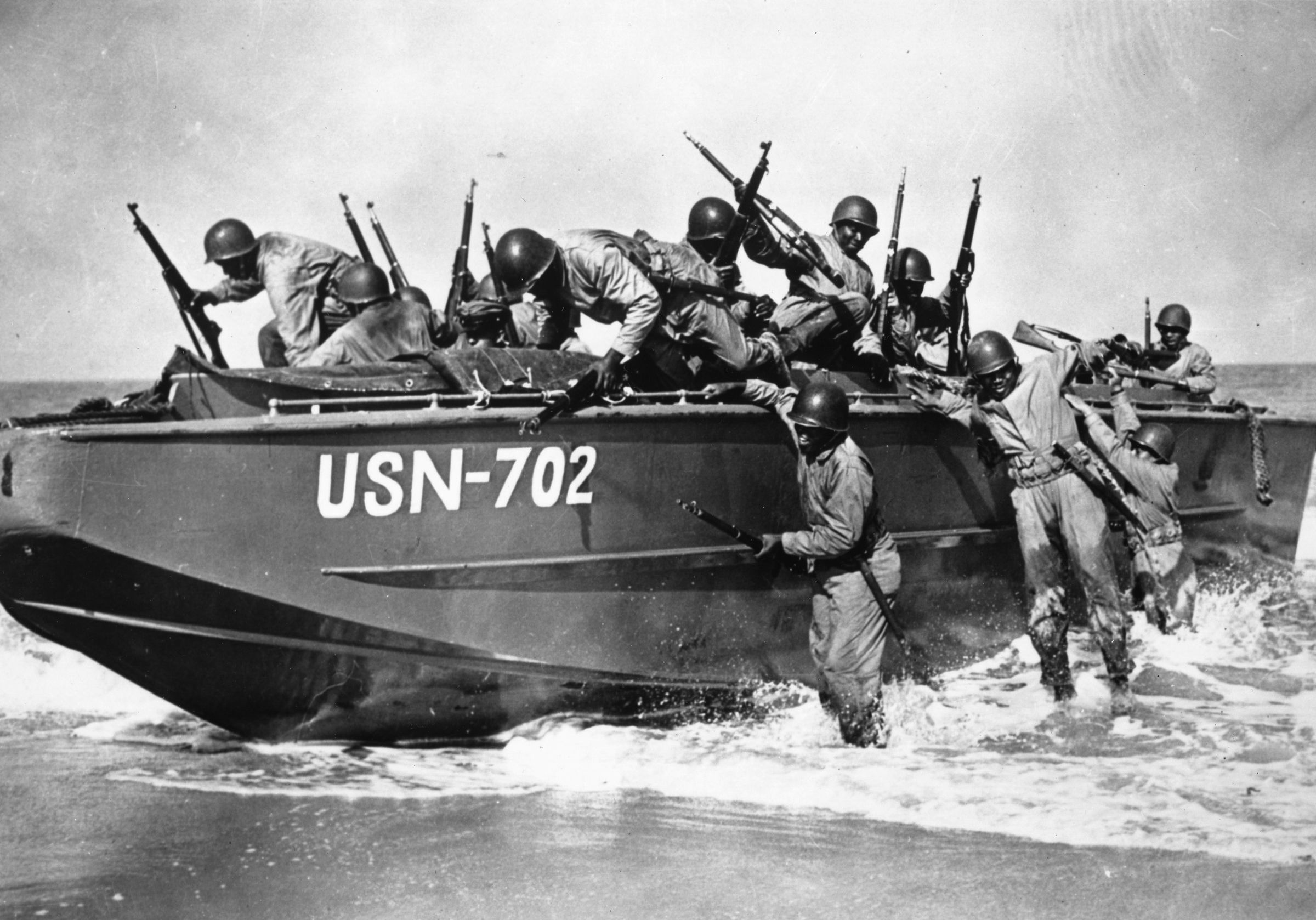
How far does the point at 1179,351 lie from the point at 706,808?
7.05 metres

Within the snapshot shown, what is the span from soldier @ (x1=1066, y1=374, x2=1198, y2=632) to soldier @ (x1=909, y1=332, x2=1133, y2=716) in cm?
79

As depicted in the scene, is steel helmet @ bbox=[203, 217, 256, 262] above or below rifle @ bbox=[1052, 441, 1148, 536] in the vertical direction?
above

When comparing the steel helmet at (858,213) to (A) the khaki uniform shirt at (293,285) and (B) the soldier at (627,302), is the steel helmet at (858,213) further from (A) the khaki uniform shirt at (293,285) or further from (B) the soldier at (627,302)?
(A) the khaki uniform shirt at (293,285)

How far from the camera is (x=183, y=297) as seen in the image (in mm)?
8109

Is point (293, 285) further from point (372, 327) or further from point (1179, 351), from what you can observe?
point (1179, 351)

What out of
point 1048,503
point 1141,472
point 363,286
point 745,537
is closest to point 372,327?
point 363,286

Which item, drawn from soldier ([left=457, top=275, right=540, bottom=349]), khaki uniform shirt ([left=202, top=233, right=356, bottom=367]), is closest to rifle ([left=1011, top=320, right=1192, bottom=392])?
soldier ([left=457, top=275, right=540, bottom=349])

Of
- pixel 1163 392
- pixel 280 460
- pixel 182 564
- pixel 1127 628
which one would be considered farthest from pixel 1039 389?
pixel 182 564

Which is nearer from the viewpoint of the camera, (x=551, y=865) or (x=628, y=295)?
(x=551, y=865)

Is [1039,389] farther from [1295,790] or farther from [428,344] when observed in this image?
[428,344]

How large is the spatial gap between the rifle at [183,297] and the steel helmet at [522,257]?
2.36m

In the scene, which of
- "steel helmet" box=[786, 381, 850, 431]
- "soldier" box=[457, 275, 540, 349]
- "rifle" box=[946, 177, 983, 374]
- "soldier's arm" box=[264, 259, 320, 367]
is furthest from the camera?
"rifle" box=[946, 177, 983, 374]

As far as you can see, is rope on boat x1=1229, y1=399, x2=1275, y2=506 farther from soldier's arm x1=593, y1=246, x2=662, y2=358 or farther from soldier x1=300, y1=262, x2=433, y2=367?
soldier x1=300, y1=262, x2=433, y2=367

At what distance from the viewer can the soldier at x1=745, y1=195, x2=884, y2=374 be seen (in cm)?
809
